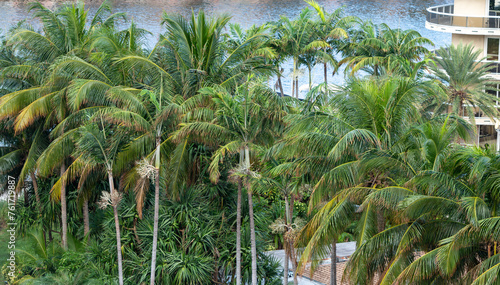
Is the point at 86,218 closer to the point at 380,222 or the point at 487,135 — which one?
the point at 380,222

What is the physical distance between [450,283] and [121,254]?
1102 cm

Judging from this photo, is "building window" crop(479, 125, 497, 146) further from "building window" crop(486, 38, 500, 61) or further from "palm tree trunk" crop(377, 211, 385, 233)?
"palm tree trunk" crop(377, 211, 385, 233)

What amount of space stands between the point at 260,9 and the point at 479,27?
171ft

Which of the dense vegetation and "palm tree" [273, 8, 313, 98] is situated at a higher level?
"palm tree" [273, 8, 313, 98]

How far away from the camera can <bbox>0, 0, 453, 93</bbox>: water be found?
76.4 m

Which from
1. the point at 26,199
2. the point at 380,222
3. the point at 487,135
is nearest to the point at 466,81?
the point at 487,135

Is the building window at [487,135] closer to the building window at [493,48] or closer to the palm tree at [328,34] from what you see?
the building window at [493,48]

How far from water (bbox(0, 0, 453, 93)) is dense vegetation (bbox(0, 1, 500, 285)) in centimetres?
5095

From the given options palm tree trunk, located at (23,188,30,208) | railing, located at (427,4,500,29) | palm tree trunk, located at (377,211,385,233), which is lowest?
palm tree trunk, located at (23,188,30,208)

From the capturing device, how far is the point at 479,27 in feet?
106

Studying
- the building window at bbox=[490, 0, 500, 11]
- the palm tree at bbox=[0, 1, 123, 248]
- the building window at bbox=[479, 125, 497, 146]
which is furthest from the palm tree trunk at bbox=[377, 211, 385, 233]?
the building window at bbox=[490, 0, 500, 11]

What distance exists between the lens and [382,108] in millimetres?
14125

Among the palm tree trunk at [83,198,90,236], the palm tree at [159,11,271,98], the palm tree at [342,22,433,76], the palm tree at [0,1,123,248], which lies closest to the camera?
the palm tree at [159,11,271,98]

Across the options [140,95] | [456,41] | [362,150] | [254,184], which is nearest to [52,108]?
[140,95]
